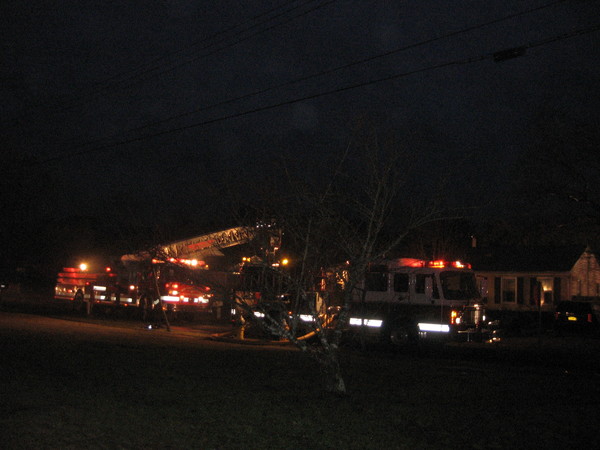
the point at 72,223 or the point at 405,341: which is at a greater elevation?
the point at 72,223

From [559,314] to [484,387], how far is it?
17.9m

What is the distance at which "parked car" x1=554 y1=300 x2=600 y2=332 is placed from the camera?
25797mm

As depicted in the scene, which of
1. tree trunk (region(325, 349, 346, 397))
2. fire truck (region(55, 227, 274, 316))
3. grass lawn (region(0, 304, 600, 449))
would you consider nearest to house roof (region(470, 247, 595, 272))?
fire truck (region(55, 227, 274, 316))

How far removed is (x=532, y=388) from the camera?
10320 millimetres

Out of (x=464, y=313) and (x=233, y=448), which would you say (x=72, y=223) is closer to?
(x=464, y=313)

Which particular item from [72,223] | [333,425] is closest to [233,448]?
[333,425]

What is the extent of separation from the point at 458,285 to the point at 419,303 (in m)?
1.15

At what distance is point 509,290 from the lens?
36000 millimetres

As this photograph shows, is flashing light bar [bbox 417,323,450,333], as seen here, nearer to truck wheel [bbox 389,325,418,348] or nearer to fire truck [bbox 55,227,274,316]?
truck wheel [bbox 389,325,418,348]

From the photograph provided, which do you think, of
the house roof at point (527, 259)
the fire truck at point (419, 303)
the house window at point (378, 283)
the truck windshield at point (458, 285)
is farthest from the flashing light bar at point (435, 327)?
the house roof at point (527, 259)

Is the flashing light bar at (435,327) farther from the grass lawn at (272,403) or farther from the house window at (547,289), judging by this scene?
the house window at (547,289)

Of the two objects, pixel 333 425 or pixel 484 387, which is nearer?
pixel 333 425

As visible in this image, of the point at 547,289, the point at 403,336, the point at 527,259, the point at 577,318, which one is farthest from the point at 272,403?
the point at 527,259

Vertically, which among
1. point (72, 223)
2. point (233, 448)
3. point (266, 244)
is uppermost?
point (72, 223)
